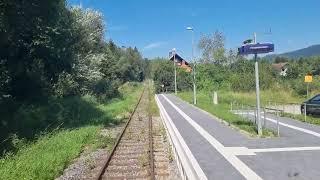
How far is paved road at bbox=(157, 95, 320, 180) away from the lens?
1111 cm

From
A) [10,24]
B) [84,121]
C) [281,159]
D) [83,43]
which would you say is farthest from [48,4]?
[83,43]

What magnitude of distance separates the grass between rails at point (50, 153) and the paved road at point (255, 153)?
12.1 feet

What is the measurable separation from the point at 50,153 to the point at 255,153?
20.9ft

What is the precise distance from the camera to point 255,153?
1397cm

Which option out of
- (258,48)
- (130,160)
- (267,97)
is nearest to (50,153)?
(130,160)

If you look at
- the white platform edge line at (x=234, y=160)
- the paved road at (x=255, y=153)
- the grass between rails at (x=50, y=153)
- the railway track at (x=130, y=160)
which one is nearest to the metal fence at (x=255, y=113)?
the paved road at (x=255, y=153)

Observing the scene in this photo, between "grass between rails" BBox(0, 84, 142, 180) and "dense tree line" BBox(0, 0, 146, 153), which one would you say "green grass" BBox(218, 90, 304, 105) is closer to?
"dense tree line" BBox(0, 0, 146, 153)

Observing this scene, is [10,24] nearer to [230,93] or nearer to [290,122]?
[290,122]

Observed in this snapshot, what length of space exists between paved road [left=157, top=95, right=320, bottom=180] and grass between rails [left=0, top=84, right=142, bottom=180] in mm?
3676

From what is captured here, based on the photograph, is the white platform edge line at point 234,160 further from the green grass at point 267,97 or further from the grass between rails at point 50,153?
the green grass at point 267,97

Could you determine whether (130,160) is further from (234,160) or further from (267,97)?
(267,97)

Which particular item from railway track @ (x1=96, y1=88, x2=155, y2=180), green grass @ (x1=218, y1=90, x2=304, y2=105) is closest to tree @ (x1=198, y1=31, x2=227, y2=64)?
green grass @ (x1=218, y1=90, x2=304, y2=105)

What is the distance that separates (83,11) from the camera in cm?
4928

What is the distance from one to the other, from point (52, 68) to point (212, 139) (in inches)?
554
